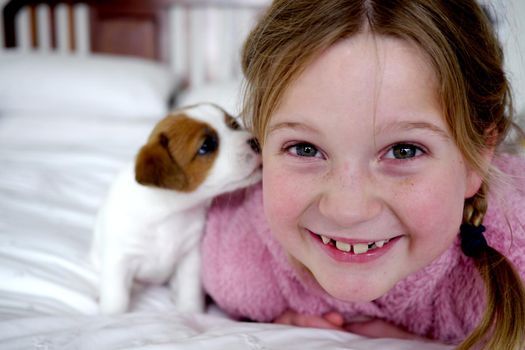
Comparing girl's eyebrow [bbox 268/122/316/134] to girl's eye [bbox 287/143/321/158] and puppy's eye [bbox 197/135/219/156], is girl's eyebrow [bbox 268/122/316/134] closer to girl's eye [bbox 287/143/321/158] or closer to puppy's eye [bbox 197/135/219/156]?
girl's eye [bbox 287/143/321/158]

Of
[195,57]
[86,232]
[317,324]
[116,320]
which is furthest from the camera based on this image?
[195,57]

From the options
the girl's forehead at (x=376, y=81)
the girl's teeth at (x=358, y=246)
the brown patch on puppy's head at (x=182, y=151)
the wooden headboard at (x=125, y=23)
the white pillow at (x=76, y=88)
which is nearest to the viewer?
the girl's forehead at (x=376, y=81)

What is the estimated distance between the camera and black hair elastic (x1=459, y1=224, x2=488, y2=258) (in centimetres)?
75

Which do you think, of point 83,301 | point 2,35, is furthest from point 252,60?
point 2,35

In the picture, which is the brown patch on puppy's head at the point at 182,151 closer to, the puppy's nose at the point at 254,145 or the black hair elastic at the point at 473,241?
the puppy's nose at the point at 254,145

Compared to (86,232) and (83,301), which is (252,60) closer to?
(83,301)

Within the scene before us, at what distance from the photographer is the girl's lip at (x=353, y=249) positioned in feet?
2.27

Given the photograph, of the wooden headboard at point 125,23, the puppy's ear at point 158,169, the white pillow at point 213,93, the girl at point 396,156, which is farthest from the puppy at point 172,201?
the wooden headboard at point 125,23

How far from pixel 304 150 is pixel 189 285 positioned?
475mm

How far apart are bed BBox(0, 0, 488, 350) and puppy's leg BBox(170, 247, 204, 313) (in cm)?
3

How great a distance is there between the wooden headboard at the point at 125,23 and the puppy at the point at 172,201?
6.03 ft

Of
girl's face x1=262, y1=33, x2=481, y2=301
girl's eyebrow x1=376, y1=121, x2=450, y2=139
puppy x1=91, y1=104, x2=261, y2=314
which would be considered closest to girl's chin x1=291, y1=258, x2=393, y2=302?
girl's face x1=262, y1=33, x2=481, y2=301

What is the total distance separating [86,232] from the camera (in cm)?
126

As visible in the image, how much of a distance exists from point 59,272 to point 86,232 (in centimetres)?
27
